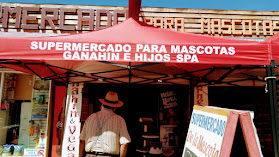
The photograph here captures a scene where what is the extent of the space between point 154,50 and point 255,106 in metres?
4.99

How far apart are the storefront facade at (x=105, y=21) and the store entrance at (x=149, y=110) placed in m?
1.74

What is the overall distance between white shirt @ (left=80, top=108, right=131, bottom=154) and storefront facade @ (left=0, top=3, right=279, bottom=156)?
133 inches

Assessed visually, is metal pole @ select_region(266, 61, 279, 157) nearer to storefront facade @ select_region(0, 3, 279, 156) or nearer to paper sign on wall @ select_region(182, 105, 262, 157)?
paper sign on wall @ select_region(182, 105, 262, 157)

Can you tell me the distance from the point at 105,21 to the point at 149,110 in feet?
10.2

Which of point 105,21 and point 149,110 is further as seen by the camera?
point 149,110

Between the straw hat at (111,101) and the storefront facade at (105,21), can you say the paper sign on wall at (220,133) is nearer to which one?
the straw hat at (111,101)

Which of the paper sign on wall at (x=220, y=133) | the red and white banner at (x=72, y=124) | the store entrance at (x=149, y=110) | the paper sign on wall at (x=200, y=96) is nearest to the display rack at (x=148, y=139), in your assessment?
the store entrance at (x=149, y=110)

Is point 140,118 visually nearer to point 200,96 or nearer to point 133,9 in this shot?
point 200,96

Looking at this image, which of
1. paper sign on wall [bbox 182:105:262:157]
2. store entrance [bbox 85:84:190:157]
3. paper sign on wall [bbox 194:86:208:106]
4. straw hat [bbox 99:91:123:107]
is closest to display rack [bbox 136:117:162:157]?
store entrance [bbox 85:84:190:157]

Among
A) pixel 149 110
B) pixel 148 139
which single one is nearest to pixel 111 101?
pixel 148 139

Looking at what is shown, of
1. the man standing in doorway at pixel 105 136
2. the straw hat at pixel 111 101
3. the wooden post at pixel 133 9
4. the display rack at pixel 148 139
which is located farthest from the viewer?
the display rack at pixel 148 139

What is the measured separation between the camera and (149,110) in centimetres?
736

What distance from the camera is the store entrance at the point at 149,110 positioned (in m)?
6.70

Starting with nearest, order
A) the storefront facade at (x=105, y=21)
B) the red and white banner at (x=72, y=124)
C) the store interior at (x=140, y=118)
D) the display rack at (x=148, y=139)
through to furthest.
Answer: the red and white banner at (x=72, y=124) → the display rack at (x=148, y=139) → the store interior at (x=140, y=118) → the storefront facade at (x=105, y=21)
